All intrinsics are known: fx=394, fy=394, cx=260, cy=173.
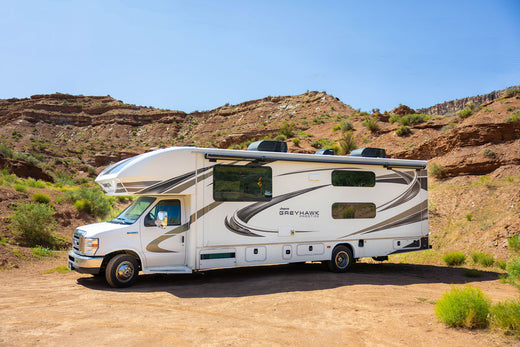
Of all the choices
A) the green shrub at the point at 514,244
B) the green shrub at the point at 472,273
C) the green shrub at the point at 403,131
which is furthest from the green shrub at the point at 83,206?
the green shrub at the point at 403,131

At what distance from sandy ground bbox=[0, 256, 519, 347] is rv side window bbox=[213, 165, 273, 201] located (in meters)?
2.15

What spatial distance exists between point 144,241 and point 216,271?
3.11 m

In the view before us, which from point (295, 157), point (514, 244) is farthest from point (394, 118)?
point (295, 157)

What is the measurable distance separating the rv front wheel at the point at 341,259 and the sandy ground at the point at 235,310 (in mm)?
358

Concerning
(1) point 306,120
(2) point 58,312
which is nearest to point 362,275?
(2) point 58,312

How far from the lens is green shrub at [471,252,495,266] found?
13156mm

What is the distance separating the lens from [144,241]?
9125mm

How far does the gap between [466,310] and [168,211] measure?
649 centimetres

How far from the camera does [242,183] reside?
33.2 ft

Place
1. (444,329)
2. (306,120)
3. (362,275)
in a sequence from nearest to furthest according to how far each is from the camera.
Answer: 1. (444,329)
2. (362,275)
3. (306,120)

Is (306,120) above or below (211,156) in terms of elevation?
above

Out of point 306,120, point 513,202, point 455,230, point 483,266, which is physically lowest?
point 483,266

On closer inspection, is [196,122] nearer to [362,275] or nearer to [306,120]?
[306,120]

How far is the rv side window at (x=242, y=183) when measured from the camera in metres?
9.84
